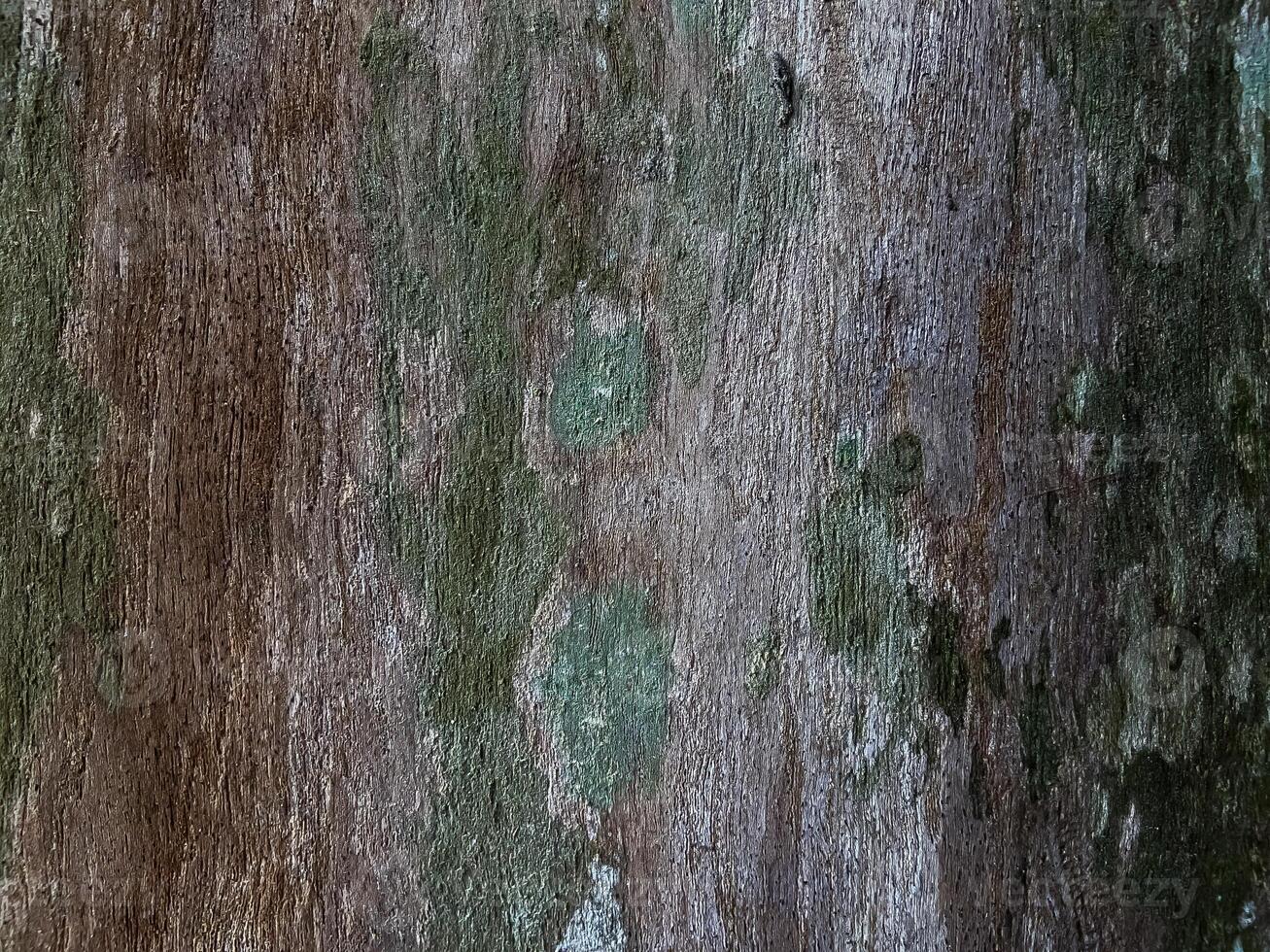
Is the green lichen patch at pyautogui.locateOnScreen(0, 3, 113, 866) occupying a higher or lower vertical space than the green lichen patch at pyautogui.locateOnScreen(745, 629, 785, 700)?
higher

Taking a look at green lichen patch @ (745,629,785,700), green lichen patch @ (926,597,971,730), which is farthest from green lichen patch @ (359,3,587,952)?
green lichen patch @ (926,597,971,730)

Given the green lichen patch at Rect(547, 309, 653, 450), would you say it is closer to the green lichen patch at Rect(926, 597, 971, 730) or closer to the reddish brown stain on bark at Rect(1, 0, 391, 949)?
the reddish brown stain on bark at Rect(1, 0, 391, 949)

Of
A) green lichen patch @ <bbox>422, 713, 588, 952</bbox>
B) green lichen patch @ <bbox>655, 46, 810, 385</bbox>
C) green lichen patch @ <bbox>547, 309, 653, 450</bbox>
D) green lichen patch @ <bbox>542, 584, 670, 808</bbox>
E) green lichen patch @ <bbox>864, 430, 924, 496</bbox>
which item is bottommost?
green lichen patch @ <bbox>422, 713, 588, 952</bbox>

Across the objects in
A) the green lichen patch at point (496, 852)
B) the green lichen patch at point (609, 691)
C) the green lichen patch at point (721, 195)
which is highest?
the green lichen patch at point (721, 195)

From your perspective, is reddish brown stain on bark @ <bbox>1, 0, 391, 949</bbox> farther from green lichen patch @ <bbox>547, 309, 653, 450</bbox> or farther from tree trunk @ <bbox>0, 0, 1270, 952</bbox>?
green lichen patch @ <bbox>547, 309, 653, 450</bbox>

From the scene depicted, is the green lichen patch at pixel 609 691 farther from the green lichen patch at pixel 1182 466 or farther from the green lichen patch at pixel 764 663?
the green lichen patch at pixel 1182 466

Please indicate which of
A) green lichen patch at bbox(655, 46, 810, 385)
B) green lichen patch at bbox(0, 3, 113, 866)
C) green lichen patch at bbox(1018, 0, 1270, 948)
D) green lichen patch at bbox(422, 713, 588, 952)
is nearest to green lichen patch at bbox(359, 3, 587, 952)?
green lichen patch at bbox(422, 713, 588, 952)

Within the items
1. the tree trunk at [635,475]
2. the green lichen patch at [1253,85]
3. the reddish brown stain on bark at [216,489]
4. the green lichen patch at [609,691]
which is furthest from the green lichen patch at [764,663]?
the green lichen patch at [1253,85]

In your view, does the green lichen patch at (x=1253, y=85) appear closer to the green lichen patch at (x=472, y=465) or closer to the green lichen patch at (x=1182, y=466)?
the green lichen patch at (x=1182, y=466)

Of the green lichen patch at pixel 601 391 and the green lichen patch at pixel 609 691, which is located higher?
the green lichen patch at pixel 601 391

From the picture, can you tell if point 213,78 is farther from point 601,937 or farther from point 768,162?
point 601,937
